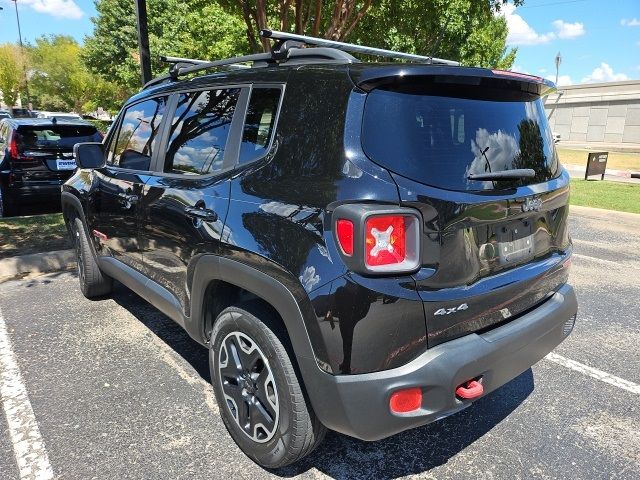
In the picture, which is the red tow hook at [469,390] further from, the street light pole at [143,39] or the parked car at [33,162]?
the parked car at [33,162]

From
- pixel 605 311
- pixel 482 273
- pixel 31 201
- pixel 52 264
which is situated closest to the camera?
pixel 482 273

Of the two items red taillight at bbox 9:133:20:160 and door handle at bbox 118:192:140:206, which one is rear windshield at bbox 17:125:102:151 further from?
door handle at bbox 118:192:140:206

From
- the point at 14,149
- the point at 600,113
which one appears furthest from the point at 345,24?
the point at 600,113

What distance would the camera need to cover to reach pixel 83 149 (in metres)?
3.88

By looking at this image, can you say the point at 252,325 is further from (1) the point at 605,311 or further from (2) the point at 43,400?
(1) the point at 605,311

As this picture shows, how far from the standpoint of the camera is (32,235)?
21.2 feet

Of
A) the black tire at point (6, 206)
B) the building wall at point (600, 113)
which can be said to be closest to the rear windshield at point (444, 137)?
the black tire at point (6, 206)

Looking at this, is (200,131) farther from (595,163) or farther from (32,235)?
(595,163)

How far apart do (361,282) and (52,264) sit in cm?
496

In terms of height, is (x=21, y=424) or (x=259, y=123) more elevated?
(x=259, y=123)

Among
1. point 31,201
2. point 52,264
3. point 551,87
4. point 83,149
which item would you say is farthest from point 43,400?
point 31,201

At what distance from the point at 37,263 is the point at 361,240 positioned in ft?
16.4

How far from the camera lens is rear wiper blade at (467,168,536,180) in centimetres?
207

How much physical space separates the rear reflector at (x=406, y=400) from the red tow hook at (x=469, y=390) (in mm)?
200
